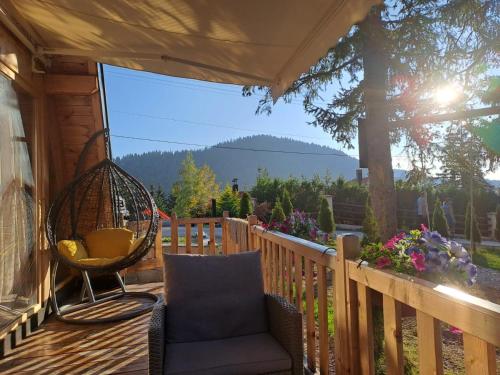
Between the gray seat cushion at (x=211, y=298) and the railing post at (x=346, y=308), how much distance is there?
1.47ft

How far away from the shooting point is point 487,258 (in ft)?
29.6

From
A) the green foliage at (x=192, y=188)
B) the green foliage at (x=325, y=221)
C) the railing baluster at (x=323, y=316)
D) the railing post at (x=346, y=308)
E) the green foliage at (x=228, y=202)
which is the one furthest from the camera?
the green foliage at (x=192, y=188)

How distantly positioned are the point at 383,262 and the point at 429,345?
1.13 feet

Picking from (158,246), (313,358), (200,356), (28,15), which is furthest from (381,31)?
(200,356)

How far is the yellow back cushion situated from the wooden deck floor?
825mm

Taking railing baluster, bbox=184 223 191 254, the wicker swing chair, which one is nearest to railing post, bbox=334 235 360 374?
the wicker swing chair

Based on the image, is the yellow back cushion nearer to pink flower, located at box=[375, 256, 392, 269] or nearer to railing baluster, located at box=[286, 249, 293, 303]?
railing baluster, located at box=[286, 249, 293, 303]

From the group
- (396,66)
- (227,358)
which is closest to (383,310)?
(227,358)

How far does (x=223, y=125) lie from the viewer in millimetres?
40469

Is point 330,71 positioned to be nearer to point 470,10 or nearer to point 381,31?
point 381,31

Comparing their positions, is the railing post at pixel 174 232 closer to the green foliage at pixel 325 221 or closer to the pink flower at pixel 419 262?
the pink flower at pixel 419 262

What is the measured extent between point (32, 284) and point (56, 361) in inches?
37.9

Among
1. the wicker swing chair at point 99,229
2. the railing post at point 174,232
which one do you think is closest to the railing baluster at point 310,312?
the wicker swing chair at point 99,229

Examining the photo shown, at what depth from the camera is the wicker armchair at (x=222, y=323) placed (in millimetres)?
1546
